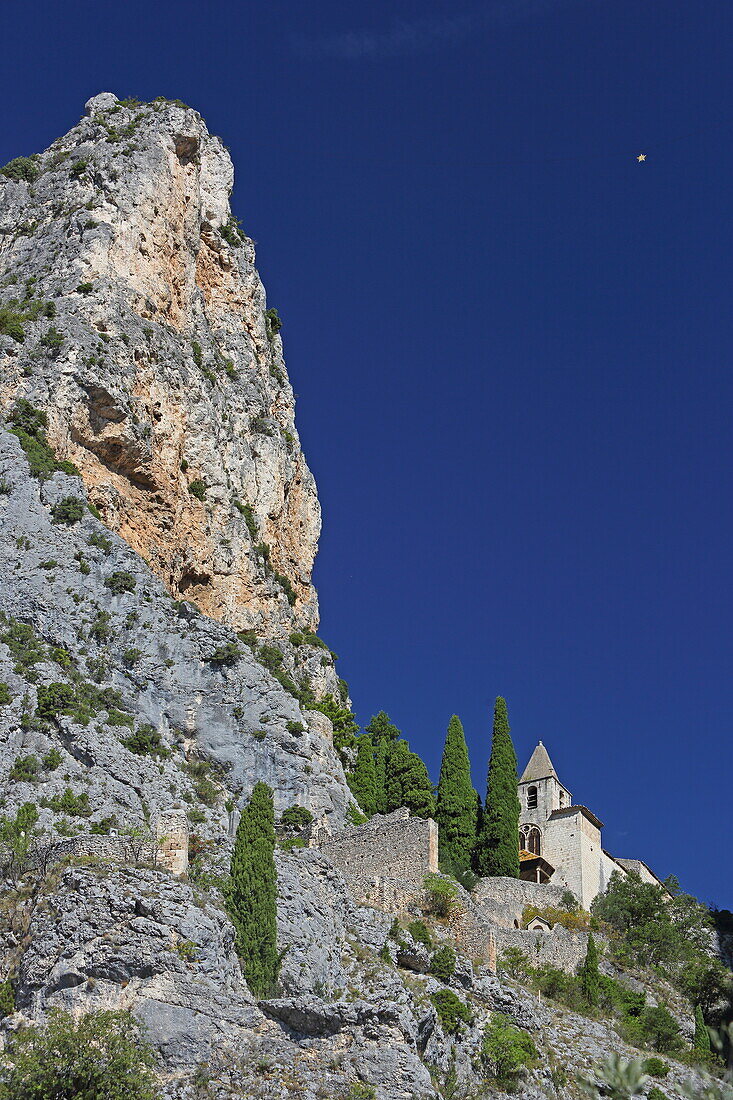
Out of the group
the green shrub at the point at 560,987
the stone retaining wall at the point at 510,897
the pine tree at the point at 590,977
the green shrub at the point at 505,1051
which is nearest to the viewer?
the green shrub at the point at 505,1051

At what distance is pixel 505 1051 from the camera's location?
39.2m

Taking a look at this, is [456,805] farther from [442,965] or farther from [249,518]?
[249,518]

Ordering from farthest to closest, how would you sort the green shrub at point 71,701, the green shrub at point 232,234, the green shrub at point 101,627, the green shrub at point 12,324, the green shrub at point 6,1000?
the green shrub at point 232,234, the green shrub at point 12,324, the green shrub at point 101,627, the green shrub at point 71,701, the green shrub at point 6,1000

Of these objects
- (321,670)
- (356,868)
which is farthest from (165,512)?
(356,868)

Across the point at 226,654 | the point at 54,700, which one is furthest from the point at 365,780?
the point at 54,700

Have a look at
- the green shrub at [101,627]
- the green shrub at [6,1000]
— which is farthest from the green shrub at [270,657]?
the green shrub at [6,1000]

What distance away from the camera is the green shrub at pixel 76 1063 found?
2655cm

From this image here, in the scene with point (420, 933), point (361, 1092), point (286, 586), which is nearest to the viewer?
point (361, 1092)

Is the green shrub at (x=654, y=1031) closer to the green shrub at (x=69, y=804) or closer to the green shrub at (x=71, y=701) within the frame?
the green shrub at (x=69, y=804)

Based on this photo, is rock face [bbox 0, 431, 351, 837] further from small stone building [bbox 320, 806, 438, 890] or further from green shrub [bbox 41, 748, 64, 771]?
small stone building [bbox 320, 806, 438, 890]

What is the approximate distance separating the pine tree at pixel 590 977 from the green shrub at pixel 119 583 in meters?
25.9

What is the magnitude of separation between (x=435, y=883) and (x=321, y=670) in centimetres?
2603

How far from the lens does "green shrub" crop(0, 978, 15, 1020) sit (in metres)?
29.6

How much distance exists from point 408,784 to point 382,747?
13.6 ft
